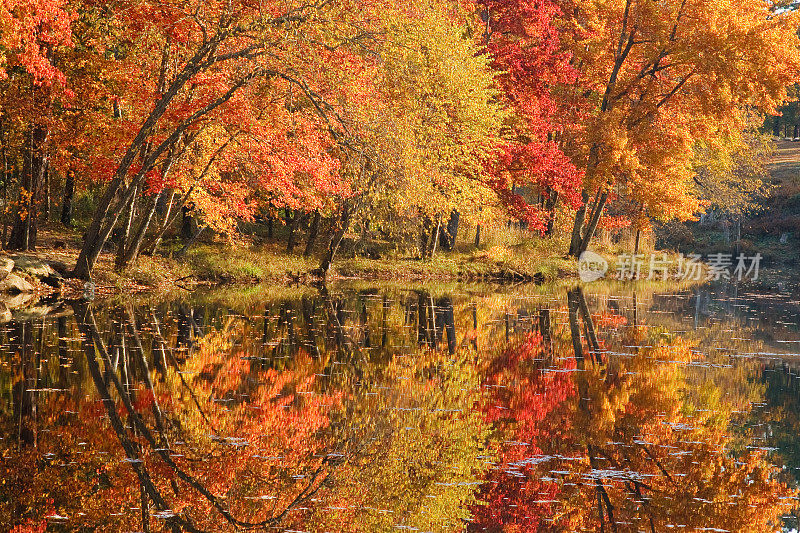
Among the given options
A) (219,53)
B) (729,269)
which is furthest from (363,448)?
(729,269)

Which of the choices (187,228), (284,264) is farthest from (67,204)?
(284,264)

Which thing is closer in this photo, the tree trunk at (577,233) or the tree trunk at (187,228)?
the tree trunk at (187,228)

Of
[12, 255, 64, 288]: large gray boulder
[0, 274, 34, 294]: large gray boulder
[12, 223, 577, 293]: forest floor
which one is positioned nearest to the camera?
[0, 274, 34, 294]: large gray boulder

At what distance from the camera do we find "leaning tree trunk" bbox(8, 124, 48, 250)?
2158cm

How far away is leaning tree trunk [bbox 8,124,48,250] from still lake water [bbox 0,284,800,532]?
6.39 meters

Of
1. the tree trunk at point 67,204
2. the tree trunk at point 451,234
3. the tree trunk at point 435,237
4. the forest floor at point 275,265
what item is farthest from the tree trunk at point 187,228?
the tree trunk at point 451,234

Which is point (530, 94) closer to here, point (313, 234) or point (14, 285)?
point (313, 234)

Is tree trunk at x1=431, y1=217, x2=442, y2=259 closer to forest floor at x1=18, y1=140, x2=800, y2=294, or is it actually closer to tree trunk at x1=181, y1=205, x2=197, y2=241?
forest floor at x1=18, y1=140, x2=800, y2=294

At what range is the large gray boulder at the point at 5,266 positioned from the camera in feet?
64.8

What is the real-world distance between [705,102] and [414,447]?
29.4 metres
